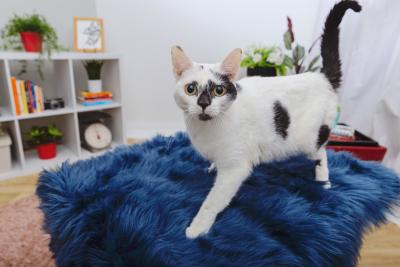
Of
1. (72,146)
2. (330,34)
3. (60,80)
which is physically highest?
(330,34)

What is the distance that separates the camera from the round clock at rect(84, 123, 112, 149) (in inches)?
77.6

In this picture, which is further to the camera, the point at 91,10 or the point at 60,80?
the point at 91,10

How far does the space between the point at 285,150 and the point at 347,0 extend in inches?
16.9

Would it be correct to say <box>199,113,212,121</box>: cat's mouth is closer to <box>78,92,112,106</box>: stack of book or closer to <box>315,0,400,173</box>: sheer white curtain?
<box>315,0,400,173</box>: sheer white curtain

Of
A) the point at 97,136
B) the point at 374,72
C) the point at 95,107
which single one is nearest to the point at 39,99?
the point at 95,107

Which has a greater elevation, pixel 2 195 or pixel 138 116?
pixel 138 116

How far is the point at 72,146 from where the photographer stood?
1999 mm

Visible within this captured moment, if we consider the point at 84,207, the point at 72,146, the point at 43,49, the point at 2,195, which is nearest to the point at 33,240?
the point at 2,195

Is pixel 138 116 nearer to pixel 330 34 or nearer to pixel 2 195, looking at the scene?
pixel 2 195

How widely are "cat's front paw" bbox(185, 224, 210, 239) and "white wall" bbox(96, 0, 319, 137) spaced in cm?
169

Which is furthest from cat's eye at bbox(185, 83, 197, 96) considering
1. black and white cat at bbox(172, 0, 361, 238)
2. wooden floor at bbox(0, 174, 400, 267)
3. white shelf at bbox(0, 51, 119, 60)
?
white shelf at bbox(0, 51, 119, 60)

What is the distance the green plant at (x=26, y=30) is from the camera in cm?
167

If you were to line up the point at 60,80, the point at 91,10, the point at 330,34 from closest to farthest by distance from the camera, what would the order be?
the point at 330,34
the point at 60,80
the point at 91,10

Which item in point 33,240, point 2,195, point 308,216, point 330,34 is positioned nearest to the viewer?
point 308,216
